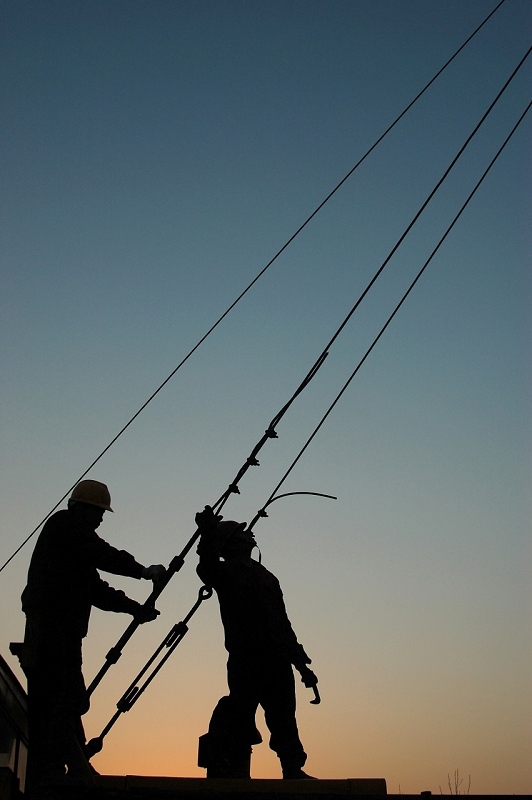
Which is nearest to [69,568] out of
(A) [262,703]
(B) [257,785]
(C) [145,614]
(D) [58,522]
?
(D) [58,522]

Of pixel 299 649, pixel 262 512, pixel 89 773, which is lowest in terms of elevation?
pixel 89 773

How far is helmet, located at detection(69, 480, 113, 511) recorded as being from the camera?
7.23 meters

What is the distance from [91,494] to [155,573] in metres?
0.72

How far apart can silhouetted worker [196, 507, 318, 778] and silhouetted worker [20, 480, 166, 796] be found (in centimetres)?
108

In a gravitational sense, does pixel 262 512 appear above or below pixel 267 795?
above

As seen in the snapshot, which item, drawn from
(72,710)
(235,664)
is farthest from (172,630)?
(72,710)

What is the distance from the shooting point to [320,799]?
239 inches

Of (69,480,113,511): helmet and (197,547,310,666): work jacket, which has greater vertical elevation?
(197,547,310,666): work jacket

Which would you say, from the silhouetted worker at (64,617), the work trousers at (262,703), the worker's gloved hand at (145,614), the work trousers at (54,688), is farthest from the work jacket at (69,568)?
the work trousers at (262,703)

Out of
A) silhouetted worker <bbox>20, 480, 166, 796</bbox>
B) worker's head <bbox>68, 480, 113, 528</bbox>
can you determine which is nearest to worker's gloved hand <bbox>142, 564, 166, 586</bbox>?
silhouetted worker <bbox>20, 480, 166, 796</bbox>

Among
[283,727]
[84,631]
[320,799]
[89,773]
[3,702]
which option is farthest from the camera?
[283,727]

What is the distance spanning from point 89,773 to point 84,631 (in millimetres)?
918

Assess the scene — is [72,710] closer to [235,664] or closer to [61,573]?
[61,573]

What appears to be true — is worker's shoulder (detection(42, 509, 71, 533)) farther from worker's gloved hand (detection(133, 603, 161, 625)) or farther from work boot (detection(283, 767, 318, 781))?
work boot (detection(283, 767, 318, 781))
